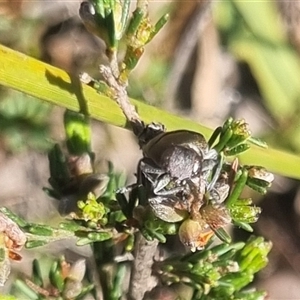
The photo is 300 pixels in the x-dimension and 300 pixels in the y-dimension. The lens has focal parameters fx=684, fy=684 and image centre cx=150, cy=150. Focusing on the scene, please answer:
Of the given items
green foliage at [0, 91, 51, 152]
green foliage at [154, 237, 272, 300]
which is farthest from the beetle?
green foliage at [0, 91, 51, 152]

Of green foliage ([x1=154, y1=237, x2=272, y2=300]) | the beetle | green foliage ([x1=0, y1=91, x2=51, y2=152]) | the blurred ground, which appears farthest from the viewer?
the blurred ground

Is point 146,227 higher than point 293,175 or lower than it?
higher

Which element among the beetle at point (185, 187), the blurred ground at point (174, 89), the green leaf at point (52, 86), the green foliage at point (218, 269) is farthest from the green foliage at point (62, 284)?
the blurred ground at point (174, 89)

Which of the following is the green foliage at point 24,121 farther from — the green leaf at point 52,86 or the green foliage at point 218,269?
the green foliage at point 218,269

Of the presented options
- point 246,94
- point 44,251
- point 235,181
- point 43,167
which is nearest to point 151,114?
point 235,181

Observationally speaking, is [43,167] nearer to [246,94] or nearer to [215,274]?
[246,94]

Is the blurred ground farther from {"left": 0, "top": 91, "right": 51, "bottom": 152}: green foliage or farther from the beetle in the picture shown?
the beetle

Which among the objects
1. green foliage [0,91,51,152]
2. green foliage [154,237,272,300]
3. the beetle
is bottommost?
green foliage [0,91,51,152]

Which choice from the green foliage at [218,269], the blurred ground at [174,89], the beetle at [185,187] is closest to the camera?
the beetle at [185,187]

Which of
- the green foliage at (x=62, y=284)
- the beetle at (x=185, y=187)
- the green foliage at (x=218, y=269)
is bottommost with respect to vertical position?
the green foliage at (x=62, y=284)
